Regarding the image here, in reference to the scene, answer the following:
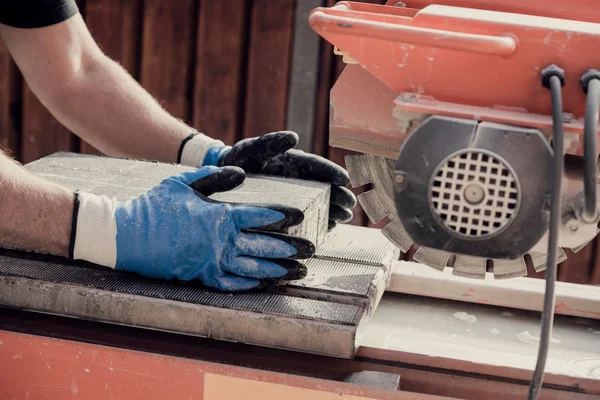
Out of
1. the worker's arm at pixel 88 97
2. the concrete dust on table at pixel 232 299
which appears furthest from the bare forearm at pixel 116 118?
the concrete dust on table at pixel 232 299

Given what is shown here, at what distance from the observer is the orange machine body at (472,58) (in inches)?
48.9

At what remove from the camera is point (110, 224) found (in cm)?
158

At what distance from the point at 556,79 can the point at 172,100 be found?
291 centimetres

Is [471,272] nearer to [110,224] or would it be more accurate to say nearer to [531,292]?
[531,292]

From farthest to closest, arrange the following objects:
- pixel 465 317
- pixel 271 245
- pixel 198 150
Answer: pixel 198 150, pixel 465 317, pixel 271 245

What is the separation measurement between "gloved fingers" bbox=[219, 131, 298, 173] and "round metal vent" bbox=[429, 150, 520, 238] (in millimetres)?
738

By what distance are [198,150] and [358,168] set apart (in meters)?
0.81

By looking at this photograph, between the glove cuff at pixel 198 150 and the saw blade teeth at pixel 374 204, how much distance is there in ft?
2.41

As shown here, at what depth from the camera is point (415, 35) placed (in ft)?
4.11

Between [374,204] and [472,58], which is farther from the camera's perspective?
[374,204]

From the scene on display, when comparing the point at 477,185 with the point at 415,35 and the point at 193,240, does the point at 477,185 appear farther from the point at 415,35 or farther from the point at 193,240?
the point at 193,240

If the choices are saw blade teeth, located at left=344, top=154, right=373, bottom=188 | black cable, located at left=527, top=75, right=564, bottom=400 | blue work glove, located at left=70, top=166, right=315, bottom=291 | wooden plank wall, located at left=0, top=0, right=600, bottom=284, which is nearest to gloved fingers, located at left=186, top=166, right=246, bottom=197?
blue work glove, located at left=70, top=166, right=315, bottom=291

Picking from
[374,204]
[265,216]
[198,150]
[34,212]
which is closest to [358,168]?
[374,204]

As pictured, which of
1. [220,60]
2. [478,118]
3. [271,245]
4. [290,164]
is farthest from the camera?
[220,60]
